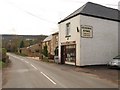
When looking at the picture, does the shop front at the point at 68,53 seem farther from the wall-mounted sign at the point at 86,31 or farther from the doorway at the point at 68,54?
the wall-mounted sign at the point at 86,31

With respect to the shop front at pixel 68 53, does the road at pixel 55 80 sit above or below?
below

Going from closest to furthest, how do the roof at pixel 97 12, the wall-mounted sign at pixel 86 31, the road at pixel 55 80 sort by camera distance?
the road at pixel 55 80 < the wall-mounted sign at pixel 86 31 < the roof at pixel 97 12

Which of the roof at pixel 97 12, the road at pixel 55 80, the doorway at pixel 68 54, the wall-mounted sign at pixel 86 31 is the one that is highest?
the roof at pixel 97 12

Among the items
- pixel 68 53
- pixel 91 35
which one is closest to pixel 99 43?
pixel 91 35

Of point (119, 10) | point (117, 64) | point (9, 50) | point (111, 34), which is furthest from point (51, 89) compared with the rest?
point (9, 50)

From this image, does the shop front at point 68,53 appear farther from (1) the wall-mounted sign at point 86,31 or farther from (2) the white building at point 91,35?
(1) the wall-mounted sign at point 86,31

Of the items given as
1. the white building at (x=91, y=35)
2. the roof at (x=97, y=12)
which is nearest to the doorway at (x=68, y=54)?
the white building at (x=91, y=35)

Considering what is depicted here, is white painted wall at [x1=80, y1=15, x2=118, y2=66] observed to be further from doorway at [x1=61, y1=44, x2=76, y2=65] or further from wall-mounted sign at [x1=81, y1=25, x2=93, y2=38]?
doorway at [x1=61, y1=44, x2=76, y2=65]

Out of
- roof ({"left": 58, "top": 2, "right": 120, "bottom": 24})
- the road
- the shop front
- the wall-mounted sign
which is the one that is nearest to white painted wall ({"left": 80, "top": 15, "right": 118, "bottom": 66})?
the wall-mounted sign

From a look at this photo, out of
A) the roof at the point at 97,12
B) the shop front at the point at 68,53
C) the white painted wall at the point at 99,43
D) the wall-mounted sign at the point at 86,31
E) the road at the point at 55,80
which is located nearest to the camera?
the road at the point at 55,80

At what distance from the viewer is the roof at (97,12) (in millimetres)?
27642

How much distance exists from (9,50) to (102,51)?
78.2 meters

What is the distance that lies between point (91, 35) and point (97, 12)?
342 cm

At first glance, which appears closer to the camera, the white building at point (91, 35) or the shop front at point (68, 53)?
the white building at point (91, 35)
